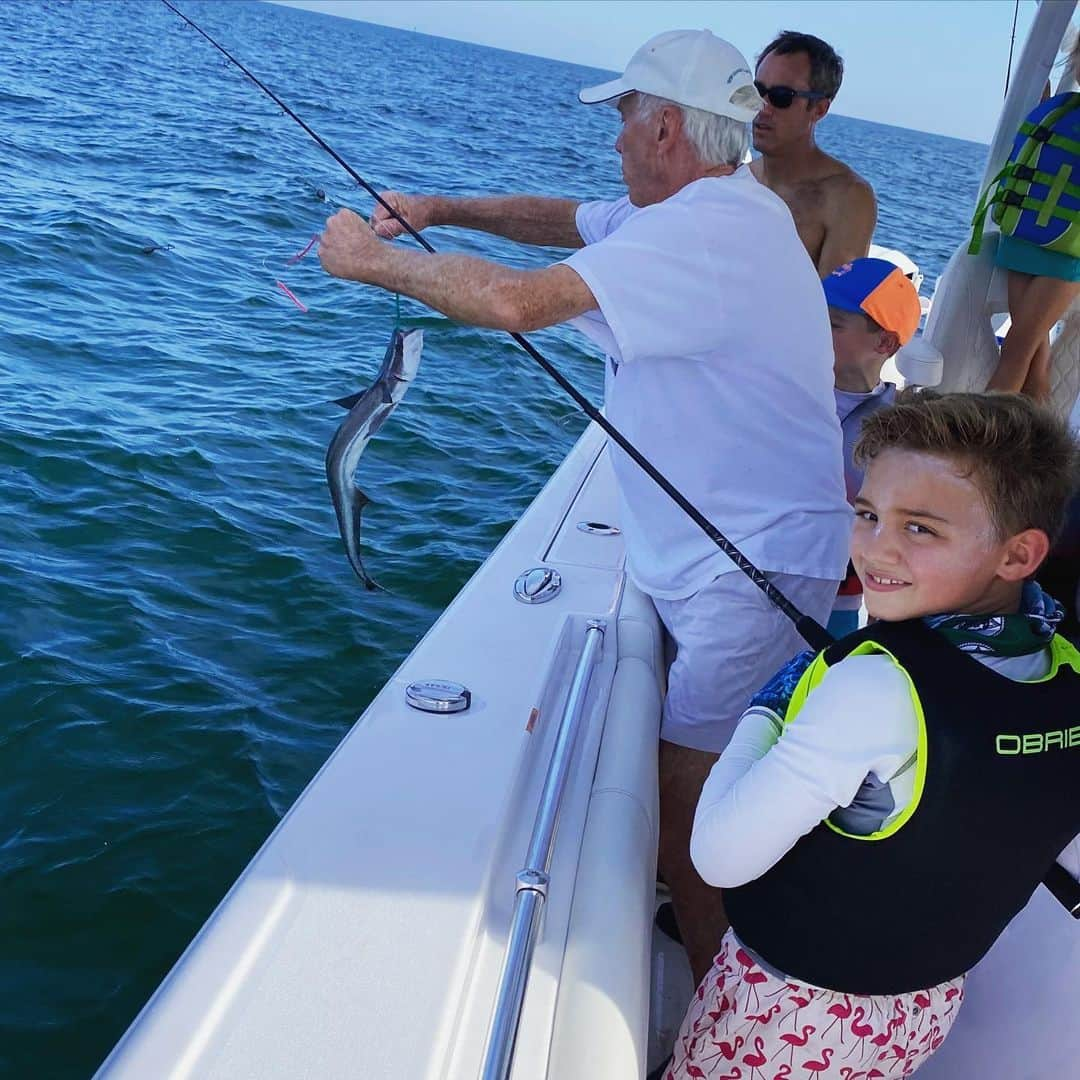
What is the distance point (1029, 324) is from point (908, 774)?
3.10 metres

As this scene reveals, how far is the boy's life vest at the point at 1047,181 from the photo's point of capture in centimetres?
367

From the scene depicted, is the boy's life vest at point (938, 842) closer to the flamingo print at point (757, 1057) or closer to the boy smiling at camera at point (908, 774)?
the boy smiling at camera at point (908, 774)

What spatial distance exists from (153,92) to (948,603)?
2176 cm

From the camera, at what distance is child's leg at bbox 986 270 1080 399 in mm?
3887

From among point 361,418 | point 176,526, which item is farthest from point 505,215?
point 176,526

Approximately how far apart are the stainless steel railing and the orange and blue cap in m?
1.30

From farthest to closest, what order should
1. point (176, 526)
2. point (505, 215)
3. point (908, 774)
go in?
point (176, 526), point (505, 215), point (908, 774)

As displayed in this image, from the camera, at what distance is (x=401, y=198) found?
2.85 meters

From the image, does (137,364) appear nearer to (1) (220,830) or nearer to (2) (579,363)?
(2) (579,363)

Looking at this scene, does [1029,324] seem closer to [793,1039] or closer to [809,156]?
[809,156]

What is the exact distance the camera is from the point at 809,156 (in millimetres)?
3555

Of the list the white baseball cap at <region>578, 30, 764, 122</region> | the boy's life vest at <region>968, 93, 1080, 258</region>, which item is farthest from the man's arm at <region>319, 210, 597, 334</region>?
the boy's life vest at <region>968, 93, 1080, 258</region>

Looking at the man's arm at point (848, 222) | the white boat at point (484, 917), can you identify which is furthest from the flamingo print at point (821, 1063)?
the man's arm at point (848, 222)

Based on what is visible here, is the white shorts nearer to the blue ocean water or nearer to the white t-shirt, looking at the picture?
the white t-shirt
